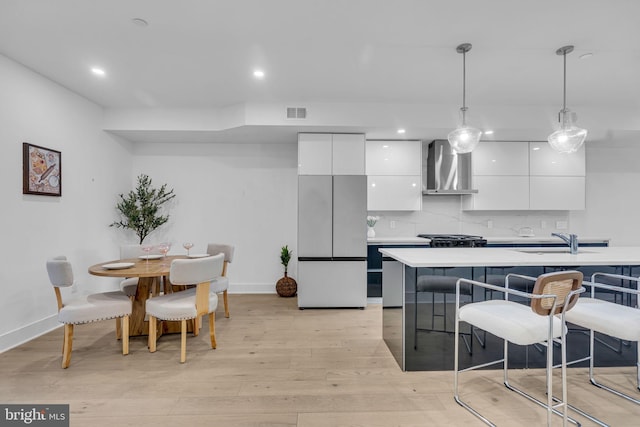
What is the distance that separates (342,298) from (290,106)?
2.52 m

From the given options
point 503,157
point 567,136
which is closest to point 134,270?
point 567,136

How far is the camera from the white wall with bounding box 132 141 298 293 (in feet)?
15.5

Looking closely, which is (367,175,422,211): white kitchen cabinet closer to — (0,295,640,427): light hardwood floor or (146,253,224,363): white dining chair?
(0,295,640,427): light hardwood floor

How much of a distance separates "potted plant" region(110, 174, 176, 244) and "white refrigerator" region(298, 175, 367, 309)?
86.6 inches

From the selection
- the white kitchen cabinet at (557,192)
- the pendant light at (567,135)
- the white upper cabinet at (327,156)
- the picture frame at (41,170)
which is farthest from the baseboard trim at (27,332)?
the white kitchen cabinet at (557,192)

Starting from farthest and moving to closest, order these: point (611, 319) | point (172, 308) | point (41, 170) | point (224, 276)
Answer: point (224, 276) < point (41, 170) < point (172, 308) < point (611, 319)

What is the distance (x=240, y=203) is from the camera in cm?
478

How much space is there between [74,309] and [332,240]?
2651 mm

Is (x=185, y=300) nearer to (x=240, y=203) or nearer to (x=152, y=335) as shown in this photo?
(x=152, y=335)

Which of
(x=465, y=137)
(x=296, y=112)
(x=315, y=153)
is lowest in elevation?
(x=465, y=137)

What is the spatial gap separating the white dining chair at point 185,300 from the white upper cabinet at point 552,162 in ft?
14.9

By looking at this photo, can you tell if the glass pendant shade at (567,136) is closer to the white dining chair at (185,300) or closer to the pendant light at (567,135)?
the pendant light at (567,135)

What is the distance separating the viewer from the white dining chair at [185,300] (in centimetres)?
248

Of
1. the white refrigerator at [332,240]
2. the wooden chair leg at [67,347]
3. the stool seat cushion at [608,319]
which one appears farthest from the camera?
the white refrigerator at [332,240]
